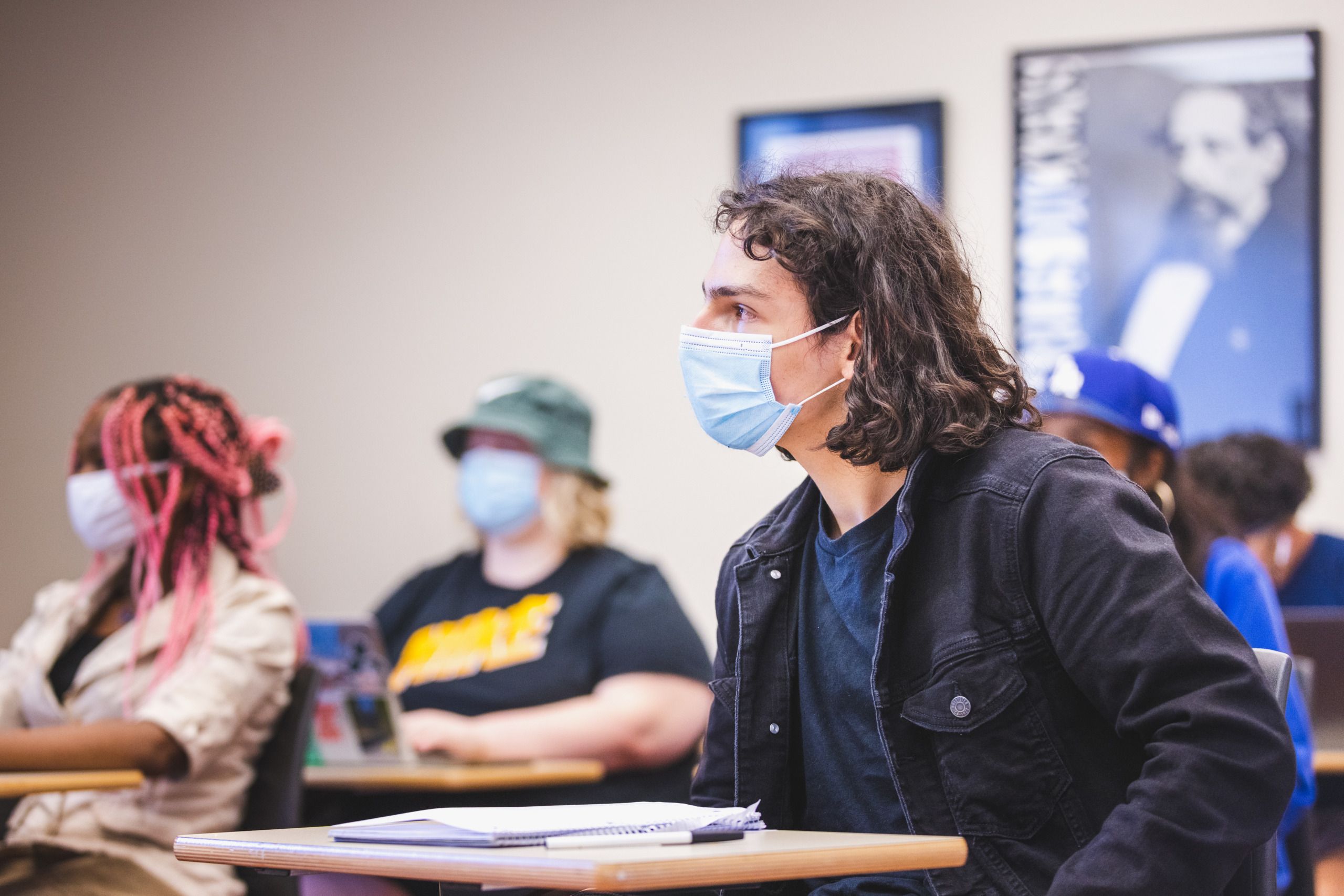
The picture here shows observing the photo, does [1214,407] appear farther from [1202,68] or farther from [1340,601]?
[1202,68]

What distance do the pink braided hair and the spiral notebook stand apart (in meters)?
1.30

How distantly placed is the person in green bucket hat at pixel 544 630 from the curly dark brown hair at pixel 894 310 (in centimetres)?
133

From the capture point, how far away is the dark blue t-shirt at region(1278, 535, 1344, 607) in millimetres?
3371

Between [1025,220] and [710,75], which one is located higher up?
[710,75]

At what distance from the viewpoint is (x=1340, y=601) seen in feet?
11.1

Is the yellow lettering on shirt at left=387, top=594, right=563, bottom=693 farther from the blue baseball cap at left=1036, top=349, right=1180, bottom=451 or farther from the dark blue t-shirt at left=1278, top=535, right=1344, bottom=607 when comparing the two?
the dark blue t-shirt at left=1278, top=535, right=1344, bottom=607

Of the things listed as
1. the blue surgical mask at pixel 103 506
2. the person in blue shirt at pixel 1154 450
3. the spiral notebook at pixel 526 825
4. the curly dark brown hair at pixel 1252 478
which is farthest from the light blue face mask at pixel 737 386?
the curly dark brown hair at pixel 1252 478

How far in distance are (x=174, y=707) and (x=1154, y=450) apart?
64.7 inches

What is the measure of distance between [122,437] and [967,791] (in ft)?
5.66

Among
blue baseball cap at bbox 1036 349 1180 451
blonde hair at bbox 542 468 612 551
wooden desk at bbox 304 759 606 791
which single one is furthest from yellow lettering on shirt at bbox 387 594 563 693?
blue baseball cap at bbox 1036 349 1180 451

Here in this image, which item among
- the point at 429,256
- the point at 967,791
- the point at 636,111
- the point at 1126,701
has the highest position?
the point at 636,111

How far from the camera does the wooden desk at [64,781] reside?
1.76 metres

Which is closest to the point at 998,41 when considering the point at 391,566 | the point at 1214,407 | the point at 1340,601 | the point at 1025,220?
the point at 1025,220

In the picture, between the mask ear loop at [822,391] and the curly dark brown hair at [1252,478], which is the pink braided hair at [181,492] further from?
the curly dark brown hair at [1252,478]
